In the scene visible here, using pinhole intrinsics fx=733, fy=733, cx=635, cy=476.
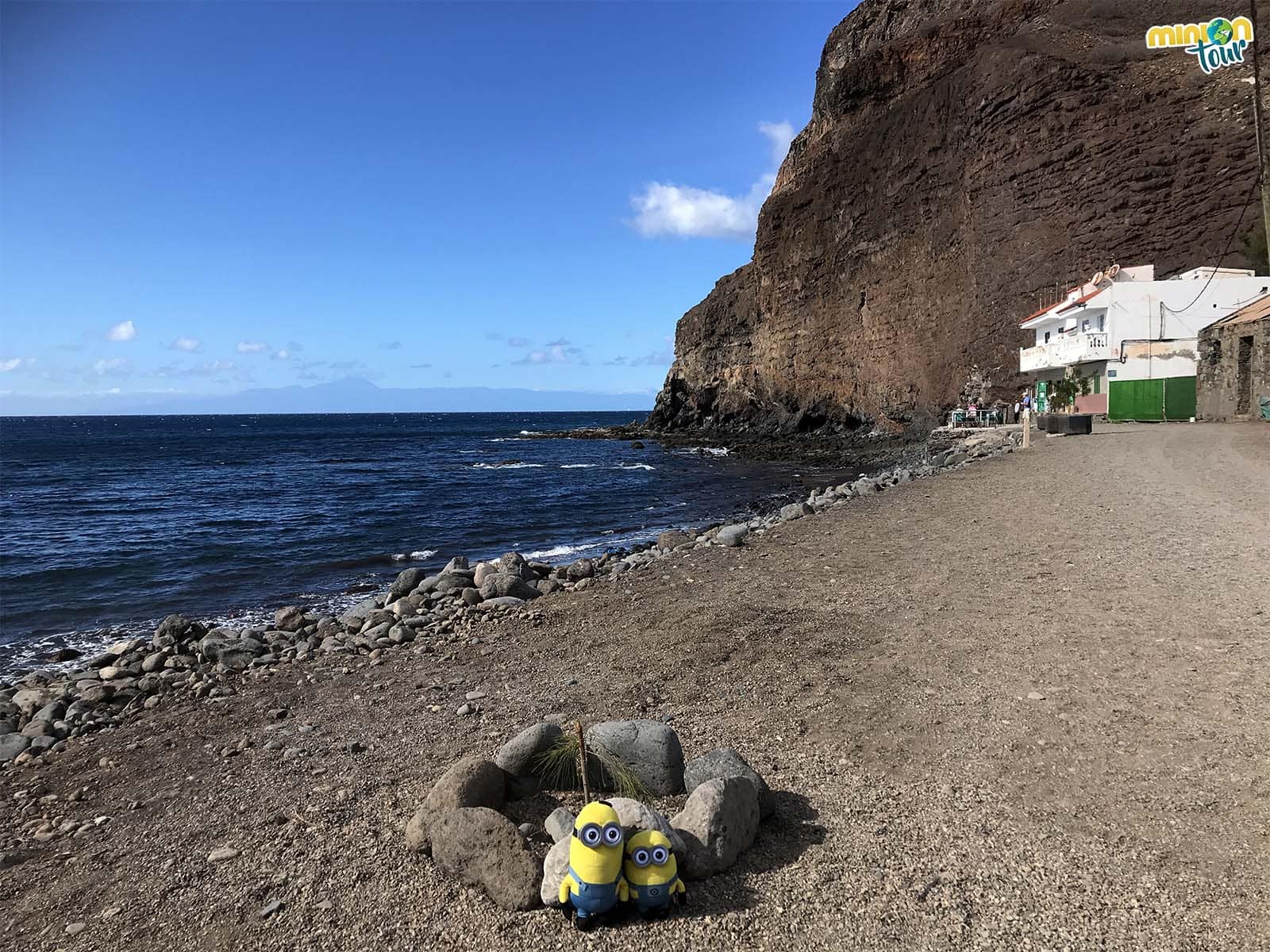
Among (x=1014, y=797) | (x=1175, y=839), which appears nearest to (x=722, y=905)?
(x=1014, y=797)

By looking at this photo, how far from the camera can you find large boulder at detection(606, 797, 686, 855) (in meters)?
3.60

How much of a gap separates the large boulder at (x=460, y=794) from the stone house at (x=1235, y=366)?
30.0m

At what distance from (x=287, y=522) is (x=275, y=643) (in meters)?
16.1

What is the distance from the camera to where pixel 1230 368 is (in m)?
27.2

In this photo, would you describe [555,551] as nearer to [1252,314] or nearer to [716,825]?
[716,825]

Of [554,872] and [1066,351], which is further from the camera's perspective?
[1066,351]

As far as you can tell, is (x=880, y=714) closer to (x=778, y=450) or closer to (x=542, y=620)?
(x=542, y=620)

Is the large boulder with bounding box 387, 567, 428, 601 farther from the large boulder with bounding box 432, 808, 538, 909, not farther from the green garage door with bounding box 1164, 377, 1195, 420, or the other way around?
the green garage door with bounding box 1164, 377, 1195, 420

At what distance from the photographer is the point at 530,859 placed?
3.66 meters

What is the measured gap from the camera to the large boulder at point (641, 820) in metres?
3.60

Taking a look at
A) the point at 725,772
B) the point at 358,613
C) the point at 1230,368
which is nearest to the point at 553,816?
the point at 725,772

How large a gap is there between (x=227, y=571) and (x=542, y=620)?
1100cm

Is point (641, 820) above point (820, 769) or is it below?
above

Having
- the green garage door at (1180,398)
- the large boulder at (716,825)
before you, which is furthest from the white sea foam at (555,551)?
the green garage door at (1180,398)
